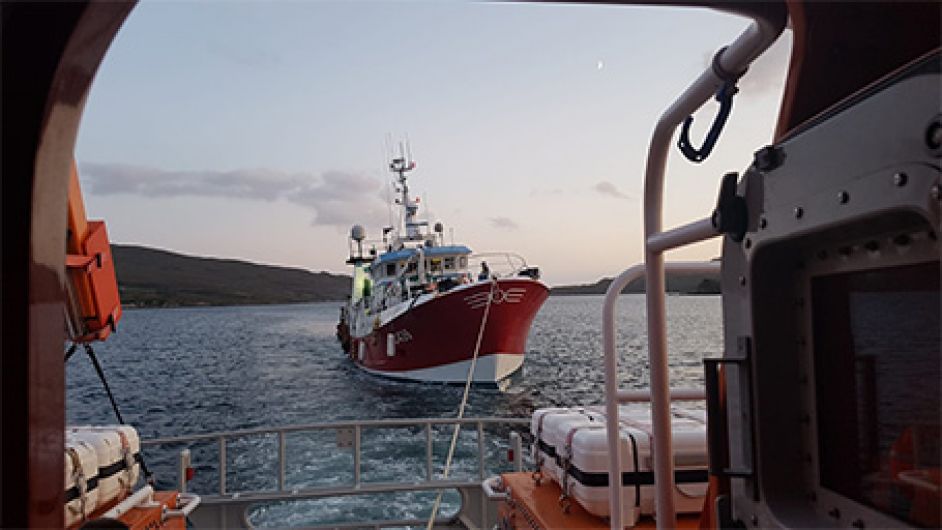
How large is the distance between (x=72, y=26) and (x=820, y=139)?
4.56ft

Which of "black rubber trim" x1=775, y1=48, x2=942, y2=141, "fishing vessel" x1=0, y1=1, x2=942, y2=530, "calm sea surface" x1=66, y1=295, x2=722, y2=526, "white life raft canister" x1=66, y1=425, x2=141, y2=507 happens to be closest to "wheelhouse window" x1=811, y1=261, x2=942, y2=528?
"fishing vessel" x1=0, y1=1, x2=942, y2=530

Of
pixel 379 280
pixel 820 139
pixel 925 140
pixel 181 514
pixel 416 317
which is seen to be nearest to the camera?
pixel 925 140

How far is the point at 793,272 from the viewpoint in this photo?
1.54m

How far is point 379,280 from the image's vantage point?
90.0 ft

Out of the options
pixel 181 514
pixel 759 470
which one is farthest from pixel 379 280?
pixel 759 470

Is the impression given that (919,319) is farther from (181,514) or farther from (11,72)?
(181,514)

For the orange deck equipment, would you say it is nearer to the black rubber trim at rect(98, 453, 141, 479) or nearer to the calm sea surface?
the black rubber trim at rect(98, 453, 141, 479)

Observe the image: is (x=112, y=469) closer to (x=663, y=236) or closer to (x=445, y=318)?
(x=663, y=236)

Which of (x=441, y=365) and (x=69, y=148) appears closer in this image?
(x=69, y=148)

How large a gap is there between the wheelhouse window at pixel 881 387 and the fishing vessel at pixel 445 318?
15.8 meters

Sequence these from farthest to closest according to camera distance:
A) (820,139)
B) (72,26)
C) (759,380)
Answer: (759,380) < (820,139) < (72,26)

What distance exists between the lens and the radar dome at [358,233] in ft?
104

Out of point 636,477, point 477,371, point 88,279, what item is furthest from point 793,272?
point 477,371

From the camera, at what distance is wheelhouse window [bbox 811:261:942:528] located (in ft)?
3.94
